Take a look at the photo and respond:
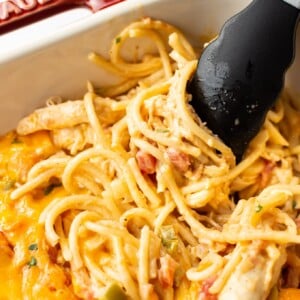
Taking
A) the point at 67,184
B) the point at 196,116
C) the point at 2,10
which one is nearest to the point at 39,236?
the point at 67,184

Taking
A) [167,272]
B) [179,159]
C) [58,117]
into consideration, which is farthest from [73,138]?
[167,272]

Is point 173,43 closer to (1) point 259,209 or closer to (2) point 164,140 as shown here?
(2) point 164,140

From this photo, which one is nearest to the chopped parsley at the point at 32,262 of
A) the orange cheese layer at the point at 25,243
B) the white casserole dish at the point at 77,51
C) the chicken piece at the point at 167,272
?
the orange cheese layer at the point at 25,243

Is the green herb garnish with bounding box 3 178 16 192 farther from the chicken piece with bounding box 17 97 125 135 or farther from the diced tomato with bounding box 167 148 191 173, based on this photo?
the diced tomato with bounding box 167 148 191 173

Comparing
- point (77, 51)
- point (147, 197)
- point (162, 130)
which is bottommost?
point (147, 197)

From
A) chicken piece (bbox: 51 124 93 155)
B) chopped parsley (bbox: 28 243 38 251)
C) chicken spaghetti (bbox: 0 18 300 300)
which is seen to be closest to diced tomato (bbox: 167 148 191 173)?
chicken spaghetti (bbox: 0 18 300 300)

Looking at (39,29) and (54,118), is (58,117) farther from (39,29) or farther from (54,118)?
(39,29)
